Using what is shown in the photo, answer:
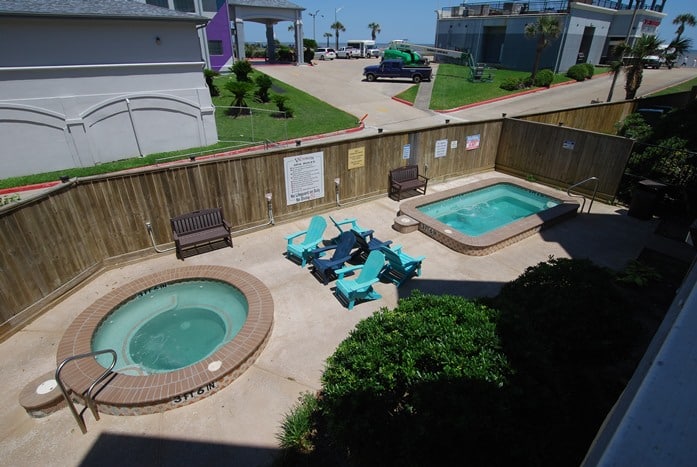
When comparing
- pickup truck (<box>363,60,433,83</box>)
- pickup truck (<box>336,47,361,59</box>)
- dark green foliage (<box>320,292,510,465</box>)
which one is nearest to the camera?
dark green foliage (<box>320,292,510,465</box>)

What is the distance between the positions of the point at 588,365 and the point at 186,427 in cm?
550

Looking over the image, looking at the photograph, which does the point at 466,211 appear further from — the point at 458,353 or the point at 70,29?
the point at 70,29

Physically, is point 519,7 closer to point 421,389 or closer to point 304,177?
point 304,177

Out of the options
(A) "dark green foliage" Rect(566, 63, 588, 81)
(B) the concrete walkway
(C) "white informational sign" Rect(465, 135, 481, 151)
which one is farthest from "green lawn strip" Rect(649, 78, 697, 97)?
(B) the concrete walkway

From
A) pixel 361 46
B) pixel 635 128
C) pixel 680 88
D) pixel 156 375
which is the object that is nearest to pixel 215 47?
pixel 361 46

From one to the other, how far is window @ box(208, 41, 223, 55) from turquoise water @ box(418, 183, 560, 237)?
109 feet

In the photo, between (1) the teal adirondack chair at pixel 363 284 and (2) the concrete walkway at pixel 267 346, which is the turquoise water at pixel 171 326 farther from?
(1) the teal adirondack chair at pixel 363 284

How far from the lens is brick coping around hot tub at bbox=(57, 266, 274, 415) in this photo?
534cm

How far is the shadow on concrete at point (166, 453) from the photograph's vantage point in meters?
4.77

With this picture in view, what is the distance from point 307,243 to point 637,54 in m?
25.8

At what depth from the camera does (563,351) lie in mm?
4621

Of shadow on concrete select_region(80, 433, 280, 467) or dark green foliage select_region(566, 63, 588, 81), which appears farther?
dark green foliage select_region(566, 63, 588, 81)

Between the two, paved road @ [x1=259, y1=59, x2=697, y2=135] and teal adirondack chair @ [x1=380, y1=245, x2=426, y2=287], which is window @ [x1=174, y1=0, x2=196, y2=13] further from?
teal adirondack chair @ [x1=380, y1=245, x2=426, y2=287]

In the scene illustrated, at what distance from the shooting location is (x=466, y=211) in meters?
13.0
